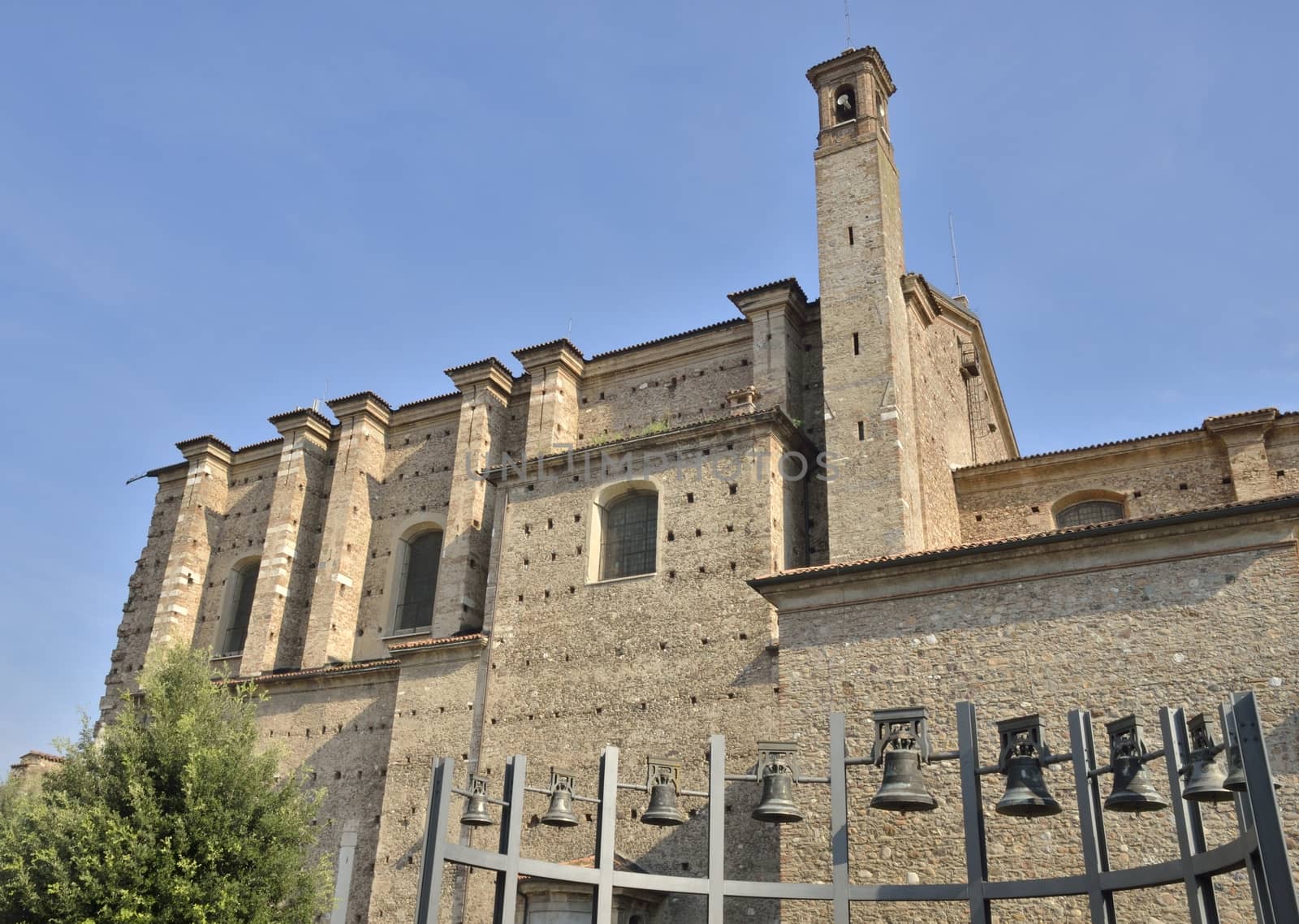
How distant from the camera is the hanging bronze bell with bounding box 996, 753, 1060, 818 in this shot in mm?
8688

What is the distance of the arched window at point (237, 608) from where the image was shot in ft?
92.7

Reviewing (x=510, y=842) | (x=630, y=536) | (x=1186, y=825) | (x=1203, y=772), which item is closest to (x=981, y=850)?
(x=1186, y=825)

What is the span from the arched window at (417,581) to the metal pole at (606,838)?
16.1m

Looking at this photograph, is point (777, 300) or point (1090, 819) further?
point (777, 300)

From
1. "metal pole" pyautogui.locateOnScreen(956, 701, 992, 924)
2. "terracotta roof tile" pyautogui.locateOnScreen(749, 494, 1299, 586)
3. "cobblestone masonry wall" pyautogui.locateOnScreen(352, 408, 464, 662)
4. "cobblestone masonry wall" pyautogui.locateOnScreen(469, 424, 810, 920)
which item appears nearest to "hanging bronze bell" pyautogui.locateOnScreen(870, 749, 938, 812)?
"metal pole" pyautogui.locateOnScreen(956, 701, 992, 924)

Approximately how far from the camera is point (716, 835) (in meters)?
9.88

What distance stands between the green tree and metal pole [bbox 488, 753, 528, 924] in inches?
281

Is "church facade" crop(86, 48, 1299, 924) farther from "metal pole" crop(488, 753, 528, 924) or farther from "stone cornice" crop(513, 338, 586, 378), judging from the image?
"metal pole" crop(488, 753, 528, 924)

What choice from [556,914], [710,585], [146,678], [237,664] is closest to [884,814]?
[556,914]

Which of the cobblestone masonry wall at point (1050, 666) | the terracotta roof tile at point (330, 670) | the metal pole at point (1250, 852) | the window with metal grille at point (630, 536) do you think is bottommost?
the metal pole at point (1250, 852)

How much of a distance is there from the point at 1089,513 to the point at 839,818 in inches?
536

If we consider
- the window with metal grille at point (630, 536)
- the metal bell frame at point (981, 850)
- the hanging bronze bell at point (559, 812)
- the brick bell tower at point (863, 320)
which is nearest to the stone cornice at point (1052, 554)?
the brick bell tower at point (863, 320)

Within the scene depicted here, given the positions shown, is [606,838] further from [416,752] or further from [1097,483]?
[1097,483]

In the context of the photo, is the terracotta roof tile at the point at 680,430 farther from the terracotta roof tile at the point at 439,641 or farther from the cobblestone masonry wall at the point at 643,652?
the terracotta roof tile at the point at 439,641
